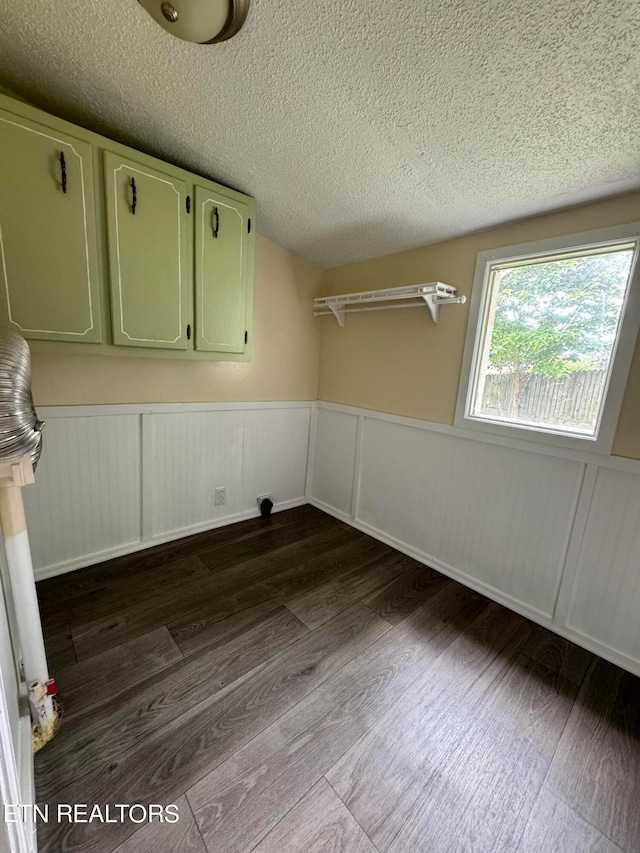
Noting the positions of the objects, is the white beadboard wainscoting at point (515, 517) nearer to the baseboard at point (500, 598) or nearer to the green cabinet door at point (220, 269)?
the baseboard at point (500, 598)

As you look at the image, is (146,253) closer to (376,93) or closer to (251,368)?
(251,368)

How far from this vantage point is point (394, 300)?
251 cm

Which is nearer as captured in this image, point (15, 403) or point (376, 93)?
point (15, 403)

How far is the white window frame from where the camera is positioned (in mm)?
1570

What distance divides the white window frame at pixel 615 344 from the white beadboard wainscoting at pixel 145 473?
145cm

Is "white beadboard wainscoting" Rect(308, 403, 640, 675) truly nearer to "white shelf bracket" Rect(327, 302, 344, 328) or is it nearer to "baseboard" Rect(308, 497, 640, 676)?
"baseboard" Rect(308, 497, 640, 676)

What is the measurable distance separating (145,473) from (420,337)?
2.02 m

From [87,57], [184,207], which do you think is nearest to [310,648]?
[184,207]

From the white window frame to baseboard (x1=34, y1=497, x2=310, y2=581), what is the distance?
1.78 metres

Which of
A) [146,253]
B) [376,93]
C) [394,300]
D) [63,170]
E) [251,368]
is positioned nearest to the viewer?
[376,93]

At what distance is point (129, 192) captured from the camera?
168cm

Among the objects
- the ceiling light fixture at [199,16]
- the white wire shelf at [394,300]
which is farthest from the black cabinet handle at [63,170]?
the white wire shelf at [394,300]

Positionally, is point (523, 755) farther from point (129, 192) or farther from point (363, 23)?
point (129, 192)

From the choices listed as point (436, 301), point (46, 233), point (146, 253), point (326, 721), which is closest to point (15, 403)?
point (46, 233)
